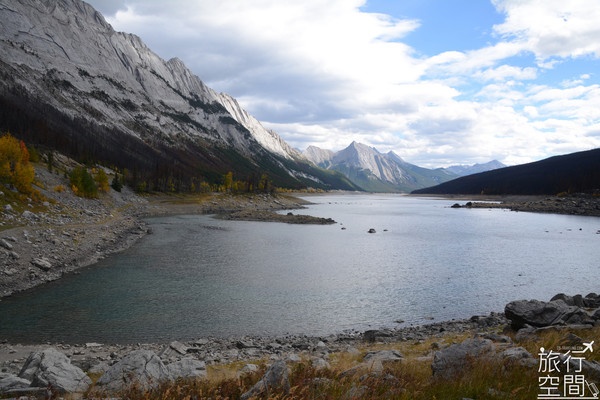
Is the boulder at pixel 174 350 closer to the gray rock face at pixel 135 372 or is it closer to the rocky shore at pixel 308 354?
the rocky shore at pixel 308 354

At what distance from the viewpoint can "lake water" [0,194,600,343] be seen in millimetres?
23188

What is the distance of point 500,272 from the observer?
129 ft

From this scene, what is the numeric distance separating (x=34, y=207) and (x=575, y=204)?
182m

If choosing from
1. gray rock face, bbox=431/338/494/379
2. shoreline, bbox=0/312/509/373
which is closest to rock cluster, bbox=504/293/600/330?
shoreline, bbox=0/312/509/373

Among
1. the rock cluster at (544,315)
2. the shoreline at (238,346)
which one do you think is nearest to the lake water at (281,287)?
the shoreline at (238,346)

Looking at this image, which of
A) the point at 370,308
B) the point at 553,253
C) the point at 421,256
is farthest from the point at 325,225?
the point at 370,308

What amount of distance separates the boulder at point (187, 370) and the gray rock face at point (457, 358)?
7.39 meters

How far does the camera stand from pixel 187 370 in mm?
11477

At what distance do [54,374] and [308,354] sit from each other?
35.6 ft

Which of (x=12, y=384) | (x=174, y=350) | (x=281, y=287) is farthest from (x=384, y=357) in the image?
(x=281, y=287)

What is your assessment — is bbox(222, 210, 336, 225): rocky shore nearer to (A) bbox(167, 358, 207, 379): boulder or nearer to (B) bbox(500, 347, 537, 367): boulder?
(A) bbox(167, 358, 207, 379): boulder

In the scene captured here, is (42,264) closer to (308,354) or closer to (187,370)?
(187,370)

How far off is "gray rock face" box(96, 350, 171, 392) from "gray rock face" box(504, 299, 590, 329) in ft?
59.8

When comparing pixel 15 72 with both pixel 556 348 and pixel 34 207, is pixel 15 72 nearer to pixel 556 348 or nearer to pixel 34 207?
pixel 34 207
